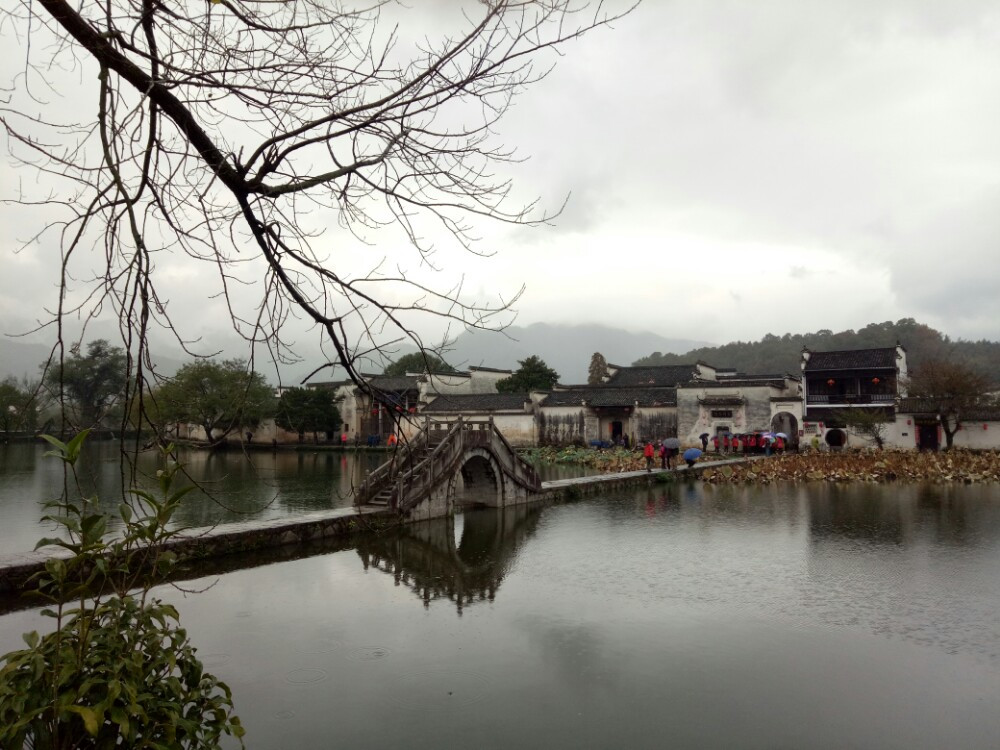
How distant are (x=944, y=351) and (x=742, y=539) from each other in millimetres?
53924

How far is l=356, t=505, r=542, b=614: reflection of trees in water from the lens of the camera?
10055mm

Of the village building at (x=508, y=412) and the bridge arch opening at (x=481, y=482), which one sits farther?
the village building at (x=508, y=412)

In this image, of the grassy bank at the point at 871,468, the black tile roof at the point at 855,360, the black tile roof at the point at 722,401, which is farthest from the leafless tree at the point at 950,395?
the black tile roof at the point at 722,401

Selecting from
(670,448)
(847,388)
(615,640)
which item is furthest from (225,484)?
(847,388)

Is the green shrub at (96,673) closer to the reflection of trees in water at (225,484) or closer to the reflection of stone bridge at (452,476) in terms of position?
the reflection of trees in water at (225,484)

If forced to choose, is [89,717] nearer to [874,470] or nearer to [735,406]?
[874,470]

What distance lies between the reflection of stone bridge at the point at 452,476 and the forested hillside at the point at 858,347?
134ft

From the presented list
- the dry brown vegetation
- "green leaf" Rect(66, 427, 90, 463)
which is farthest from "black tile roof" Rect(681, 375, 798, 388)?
"green leaf" Rect(66, 427, 90, 463)

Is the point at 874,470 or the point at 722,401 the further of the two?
the point at 722,401

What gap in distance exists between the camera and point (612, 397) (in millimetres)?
39062

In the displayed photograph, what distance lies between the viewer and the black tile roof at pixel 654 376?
40375mm

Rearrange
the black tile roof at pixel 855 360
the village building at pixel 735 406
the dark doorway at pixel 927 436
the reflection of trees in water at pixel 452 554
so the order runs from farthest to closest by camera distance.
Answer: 1. the village building at pixel 735 406
2. the black tile roof at pixel 855 360
3. the dark doorway at pixel 927 436
4. the reflection of trees in water at pixel 452 554

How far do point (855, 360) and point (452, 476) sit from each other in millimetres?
25690

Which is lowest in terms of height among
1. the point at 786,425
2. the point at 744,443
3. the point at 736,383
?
the point at 744,443
